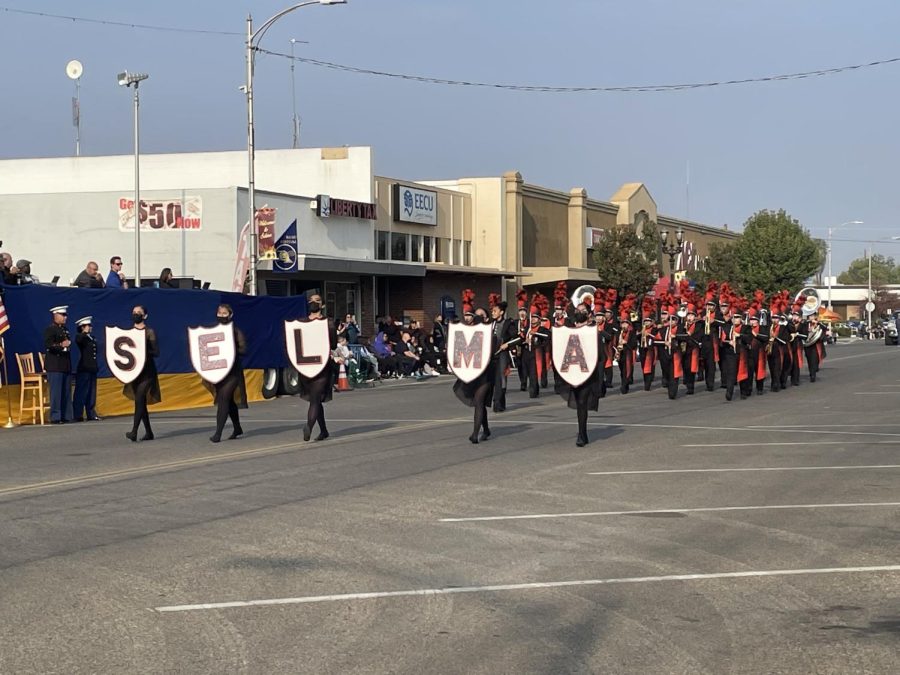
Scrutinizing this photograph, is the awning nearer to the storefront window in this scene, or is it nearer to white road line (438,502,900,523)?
the storefront window

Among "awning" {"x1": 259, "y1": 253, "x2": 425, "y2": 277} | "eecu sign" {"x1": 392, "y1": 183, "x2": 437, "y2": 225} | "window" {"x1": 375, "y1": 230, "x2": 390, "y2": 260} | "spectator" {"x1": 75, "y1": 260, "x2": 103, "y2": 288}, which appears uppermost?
"eecu sign" {"x1": 392, "y1": 183, "x2": 437, "y2": 225}

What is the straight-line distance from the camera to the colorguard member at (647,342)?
27350 millimetres

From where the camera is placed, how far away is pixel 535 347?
26922 millimetres

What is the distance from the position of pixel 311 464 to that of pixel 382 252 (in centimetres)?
3156

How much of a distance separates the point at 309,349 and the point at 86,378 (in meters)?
6.03

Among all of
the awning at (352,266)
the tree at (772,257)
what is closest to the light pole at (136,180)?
the awning at (352,266)

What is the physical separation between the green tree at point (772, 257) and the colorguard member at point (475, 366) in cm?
6508

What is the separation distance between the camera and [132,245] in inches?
1526

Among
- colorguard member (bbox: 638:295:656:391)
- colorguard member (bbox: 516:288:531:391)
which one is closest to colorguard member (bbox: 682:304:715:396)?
colorguard member (bbox: 638:295:656:391)

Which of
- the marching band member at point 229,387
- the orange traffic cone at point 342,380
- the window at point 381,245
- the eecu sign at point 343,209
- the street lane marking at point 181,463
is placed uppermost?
the eecu sign at point 343,209

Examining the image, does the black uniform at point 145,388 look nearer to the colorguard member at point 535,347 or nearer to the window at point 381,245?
the colorguard member at point 535,347

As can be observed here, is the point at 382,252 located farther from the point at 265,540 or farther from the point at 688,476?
the point at 265,540

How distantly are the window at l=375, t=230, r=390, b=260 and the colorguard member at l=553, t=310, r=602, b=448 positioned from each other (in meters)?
28.3

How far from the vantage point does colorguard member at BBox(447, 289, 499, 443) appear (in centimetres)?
1723
